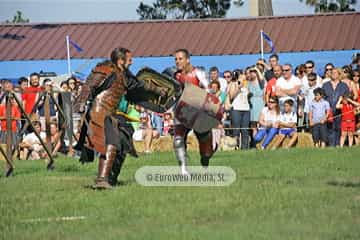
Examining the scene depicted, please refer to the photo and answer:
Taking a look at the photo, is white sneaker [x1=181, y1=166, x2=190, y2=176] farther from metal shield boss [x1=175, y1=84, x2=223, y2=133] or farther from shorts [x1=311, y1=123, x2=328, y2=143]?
shorts [x1=311, y1=123, x2=328, y2=143]

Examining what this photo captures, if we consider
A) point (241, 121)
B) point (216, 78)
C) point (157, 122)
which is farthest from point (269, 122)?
point (157, 122)

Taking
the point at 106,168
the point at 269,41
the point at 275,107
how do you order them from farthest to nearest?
the point at 269,41, the point at 275,107, the point at 106,168

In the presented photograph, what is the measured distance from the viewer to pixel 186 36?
108 ft

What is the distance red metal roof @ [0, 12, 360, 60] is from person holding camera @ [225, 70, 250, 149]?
11.5 m

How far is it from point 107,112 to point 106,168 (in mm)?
737

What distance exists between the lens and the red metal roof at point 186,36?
3131 centimetres

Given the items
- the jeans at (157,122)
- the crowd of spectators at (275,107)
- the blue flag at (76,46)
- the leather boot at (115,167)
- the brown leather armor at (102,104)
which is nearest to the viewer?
the brown leather armor at (102,104)

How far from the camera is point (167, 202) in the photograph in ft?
32.1

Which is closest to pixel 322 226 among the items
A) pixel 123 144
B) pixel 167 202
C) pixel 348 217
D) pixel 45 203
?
pixel 348 217

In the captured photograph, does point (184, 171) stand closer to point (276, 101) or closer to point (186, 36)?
point (276, 101)

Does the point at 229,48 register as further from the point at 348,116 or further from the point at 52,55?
the point at 348,116

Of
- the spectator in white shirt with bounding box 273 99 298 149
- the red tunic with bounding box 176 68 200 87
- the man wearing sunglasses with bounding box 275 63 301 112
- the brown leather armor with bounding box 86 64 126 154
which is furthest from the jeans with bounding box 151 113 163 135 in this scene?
the brown leather armor with bounding box 86 64 126 154

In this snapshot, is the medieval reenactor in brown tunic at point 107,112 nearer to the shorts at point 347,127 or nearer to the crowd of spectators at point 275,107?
the crowd of spectators at point 275,107

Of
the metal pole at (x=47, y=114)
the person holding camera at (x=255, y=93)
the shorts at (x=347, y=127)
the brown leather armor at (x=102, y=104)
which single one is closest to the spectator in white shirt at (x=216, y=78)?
the person holding camera at (x=255, y=93)
